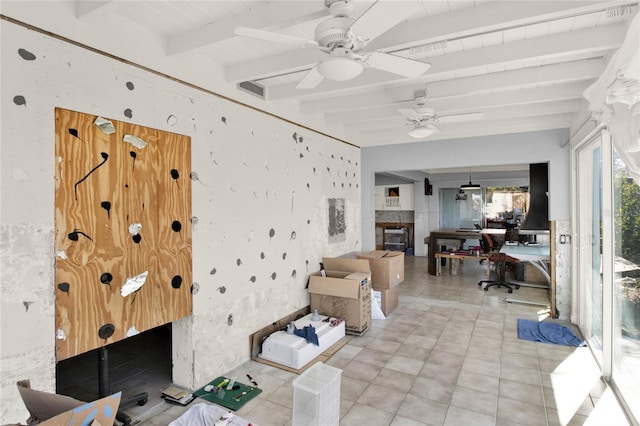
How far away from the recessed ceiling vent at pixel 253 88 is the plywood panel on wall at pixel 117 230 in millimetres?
886

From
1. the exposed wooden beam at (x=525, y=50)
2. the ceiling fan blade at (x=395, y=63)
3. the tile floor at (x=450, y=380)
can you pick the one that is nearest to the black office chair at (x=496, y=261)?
the tile floor at (x=450, y=380)

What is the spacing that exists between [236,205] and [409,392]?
2.22 metres

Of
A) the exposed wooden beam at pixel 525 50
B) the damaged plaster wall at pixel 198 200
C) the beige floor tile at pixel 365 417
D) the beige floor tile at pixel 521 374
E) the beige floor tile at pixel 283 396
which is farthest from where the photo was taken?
the beige floor tile at pixel 521 374

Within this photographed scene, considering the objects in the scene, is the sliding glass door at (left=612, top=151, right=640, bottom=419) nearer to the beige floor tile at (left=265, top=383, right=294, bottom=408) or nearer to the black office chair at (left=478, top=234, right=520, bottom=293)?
the beige floor tile at (left=265, top=383, right=294, bottom=408)

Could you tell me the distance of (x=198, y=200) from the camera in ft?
9.43

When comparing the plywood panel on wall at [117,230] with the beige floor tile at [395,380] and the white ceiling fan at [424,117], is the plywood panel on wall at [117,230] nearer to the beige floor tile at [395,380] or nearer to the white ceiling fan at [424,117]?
the beige floor tile at [395,380]

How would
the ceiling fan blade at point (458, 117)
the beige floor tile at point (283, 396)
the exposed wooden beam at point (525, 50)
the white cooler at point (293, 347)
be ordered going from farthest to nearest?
the ceiling fan blade at point (458, 117), the white cooler at point (293, 347), the beige floor tile at point (283, 396), the exposed wooden beam at point (525, 50)

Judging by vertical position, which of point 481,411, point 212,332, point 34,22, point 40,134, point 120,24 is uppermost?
point 120,24

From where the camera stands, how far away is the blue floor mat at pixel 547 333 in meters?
3.86

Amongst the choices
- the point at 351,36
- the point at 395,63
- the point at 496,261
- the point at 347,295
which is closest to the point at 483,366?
the point at 347,295

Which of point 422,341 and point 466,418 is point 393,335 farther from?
point 466,418

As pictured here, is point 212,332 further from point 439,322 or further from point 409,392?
point 439,322

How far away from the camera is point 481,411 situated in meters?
2.59

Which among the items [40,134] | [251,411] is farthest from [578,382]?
[40,134]
